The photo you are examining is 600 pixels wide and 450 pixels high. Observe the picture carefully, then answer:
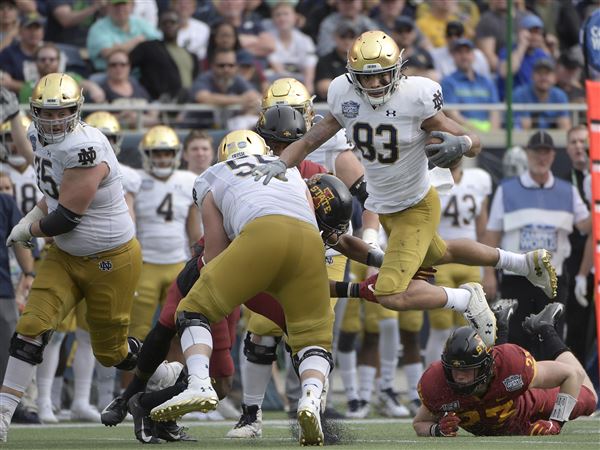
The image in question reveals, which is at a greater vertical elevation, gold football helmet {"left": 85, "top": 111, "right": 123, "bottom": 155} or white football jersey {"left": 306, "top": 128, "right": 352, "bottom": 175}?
white football jersey {"left": 306, "top": 128, "right": 352, "bottom": 175}

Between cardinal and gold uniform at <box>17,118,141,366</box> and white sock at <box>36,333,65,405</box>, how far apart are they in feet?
6.68

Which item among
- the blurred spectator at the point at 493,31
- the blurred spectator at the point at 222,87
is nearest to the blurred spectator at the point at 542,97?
the blurred spectator at the point at 493,31

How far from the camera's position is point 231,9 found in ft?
47.5

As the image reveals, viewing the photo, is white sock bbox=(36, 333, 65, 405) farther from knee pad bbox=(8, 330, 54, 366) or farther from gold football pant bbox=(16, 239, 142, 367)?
knee pad bbox=(8, 330, 54, 366)

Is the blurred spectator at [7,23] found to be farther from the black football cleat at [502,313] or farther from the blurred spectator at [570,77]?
the black football cleat at [502,313]

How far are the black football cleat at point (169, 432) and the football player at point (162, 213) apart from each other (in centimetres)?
299

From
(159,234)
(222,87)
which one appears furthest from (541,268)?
(222,87)

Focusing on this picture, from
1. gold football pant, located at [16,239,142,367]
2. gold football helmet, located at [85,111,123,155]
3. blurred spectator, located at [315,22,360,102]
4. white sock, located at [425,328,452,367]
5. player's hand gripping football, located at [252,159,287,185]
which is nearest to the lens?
player's hand gripping football, located at [252,159,287,185]

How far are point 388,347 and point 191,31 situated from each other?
4.87 meters

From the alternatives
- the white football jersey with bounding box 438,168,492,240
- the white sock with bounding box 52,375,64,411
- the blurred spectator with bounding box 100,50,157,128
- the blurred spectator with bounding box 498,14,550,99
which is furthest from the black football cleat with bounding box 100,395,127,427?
the blurred spectator with bounding box 498,14,550,99

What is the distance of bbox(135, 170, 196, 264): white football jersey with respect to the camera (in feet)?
35.7

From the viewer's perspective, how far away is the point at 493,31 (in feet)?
50.6

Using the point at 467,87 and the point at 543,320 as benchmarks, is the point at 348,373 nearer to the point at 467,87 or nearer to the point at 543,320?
the point at 543,320

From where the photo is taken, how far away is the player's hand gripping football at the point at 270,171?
6820 millimetres
